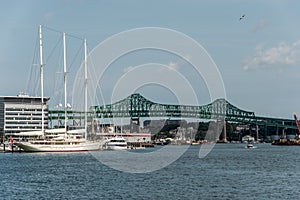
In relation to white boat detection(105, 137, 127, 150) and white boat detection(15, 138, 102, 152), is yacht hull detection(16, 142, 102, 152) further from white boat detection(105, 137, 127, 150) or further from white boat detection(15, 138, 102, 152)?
white boat detection(105, 137, 127, 150)

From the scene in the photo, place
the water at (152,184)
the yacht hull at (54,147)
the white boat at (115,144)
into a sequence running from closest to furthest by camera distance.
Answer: the water at (152,184) → the yacht hull at (54,147) → the white boat at (115,144)

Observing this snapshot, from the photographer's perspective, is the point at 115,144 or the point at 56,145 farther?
the point at 115,144

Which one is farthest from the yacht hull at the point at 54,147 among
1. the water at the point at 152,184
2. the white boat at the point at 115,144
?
the water at the point at 152,184

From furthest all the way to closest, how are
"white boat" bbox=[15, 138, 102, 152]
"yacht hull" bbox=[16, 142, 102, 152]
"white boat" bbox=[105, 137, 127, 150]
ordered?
"white boat" bbox=[105, 137, 127, 150]
"white boat" bbox=[15, 138, 102, 152]
"yacht hull" bbox=[16, 142, 102, 152]

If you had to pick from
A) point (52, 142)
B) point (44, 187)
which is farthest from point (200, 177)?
point (52, 142)

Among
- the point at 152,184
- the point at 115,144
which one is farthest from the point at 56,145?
the point at 152,184

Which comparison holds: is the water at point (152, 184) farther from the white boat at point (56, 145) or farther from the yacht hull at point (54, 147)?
the white boat at point (56, 145)

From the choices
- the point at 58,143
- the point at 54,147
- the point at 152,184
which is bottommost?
the point at 152,184

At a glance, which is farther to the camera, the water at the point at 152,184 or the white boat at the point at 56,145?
the white boat at the point at 56,145

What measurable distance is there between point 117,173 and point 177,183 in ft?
36.6

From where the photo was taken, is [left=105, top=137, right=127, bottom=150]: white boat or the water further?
[left=105, top=137, right=127, bottom=150]: white boat

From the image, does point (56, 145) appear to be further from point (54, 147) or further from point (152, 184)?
point (152, 184)

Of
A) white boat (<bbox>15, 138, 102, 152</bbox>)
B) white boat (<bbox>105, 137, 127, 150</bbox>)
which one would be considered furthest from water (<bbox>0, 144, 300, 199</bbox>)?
white boat (<bbox>105, 137, 127, 150</bbox>)

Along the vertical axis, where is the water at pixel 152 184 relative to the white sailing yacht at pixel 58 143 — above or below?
below
